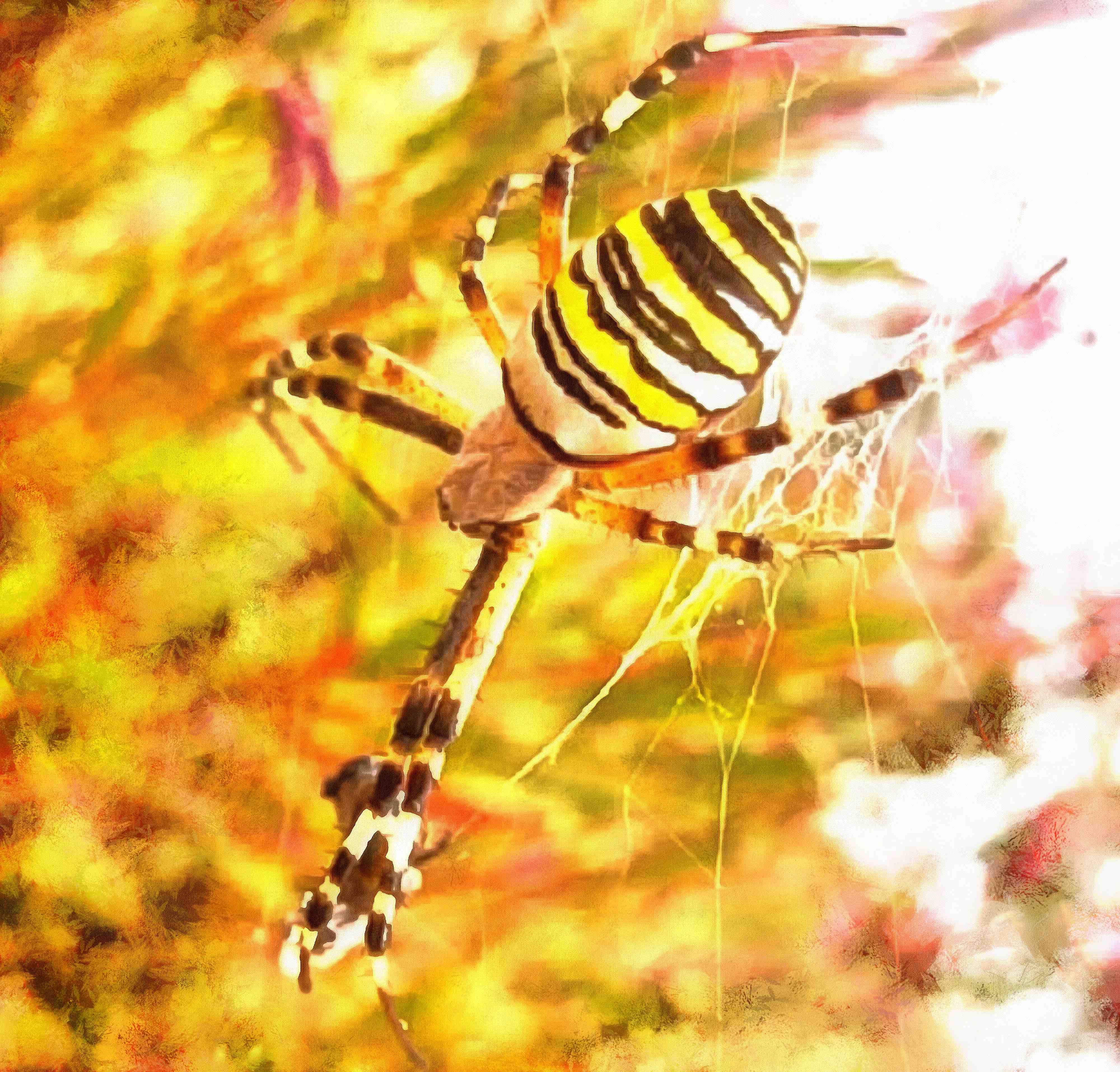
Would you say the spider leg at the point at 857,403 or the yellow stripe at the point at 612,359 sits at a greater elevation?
the yellow stripe at the point at 612,359

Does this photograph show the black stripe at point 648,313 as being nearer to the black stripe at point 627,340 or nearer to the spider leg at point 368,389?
the black stripe at point 627,340

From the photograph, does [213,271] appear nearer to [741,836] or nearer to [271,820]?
[271,820]

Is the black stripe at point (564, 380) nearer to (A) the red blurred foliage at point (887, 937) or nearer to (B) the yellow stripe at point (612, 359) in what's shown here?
(B) the yellow stripe at point (612, 359)

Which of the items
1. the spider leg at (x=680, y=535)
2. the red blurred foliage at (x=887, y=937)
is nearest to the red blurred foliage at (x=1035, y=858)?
the red blurred foliage at (x=887, y=937)

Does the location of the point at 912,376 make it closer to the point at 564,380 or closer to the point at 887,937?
the point at 564,380

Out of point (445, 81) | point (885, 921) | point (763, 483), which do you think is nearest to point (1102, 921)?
point (885, 921)

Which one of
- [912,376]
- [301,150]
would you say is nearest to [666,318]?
[912,376]

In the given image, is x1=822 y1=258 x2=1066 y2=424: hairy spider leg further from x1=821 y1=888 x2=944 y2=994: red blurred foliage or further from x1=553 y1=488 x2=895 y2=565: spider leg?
x1=821 y1=888 x2=944 y2=994: red blurred foliage

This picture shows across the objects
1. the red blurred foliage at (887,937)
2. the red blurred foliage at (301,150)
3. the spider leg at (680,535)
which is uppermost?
the red blurred foliage at (301,150)

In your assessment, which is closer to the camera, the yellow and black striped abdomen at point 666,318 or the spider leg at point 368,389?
the yellow and black striped abdomen at point 666,318
